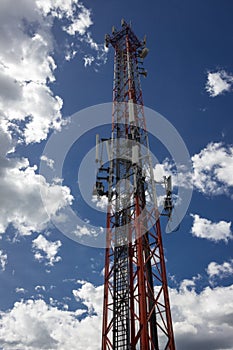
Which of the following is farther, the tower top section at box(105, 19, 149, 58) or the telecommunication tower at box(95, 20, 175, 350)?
the tower top section at box(105, 19, 149, 58)

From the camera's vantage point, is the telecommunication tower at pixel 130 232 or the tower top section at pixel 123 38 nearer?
the telecommunication tower at pixel 130 232

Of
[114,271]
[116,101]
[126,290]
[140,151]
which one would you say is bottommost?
[126,290]

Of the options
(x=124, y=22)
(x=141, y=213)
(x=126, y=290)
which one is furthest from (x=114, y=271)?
(x=124, y=22)

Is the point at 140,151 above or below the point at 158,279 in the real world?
above

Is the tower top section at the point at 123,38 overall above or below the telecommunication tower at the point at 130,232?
above

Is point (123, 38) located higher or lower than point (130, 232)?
higher

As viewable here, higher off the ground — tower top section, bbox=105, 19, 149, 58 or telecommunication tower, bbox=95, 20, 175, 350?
tower top section, bbox=105, 19, 149, 58

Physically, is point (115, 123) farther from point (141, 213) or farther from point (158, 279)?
point (158, 279)

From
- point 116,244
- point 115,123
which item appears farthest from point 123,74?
point 116,244

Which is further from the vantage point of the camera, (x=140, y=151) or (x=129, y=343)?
(x=140, y=151)

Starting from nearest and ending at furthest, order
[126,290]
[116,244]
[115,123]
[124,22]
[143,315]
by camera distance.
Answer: [143,315] → [126,290] → [116,244] → [115,123] → [124,22]

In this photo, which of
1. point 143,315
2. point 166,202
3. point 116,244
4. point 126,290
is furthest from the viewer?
point 166,202

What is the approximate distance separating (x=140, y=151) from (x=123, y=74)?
12565 mm

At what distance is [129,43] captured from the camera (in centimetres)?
4169
